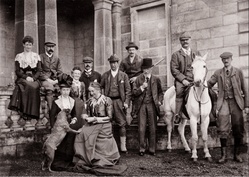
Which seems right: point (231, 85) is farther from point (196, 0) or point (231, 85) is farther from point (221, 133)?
point (196, 0)

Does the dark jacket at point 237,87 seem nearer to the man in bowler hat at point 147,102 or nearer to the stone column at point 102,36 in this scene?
the man in bowler hat at point 147,102

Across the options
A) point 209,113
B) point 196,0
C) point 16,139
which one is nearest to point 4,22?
point 16,139

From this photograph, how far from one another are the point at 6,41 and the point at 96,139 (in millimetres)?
6789

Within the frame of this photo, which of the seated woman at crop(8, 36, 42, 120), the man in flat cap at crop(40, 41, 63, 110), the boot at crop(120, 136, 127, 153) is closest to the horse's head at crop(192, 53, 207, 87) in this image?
the boot at crop(120, 136, 127, 153)

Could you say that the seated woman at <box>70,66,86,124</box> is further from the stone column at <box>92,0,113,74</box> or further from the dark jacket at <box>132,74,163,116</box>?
the stone column at <box>92,0,113,74</box>

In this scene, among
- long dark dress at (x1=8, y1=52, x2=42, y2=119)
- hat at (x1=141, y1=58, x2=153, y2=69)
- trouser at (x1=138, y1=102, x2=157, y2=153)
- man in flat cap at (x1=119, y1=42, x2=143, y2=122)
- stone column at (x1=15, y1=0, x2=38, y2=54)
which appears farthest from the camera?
stone column at (x1=15, y1=0, x2=38, y2=54)

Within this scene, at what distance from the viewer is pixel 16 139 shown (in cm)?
638

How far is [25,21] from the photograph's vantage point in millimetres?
8383

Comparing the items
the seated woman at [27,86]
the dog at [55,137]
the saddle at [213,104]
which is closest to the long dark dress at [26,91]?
the seated woman at [27,86]

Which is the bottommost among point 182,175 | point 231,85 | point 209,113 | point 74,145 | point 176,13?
point 182,175

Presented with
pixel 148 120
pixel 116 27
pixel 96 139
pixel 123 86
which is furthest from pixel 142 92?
pixel 116 27

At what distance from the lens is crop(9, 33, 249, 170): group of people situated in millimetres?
5695

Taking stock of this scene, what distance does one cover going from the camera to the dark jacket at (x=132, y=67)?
7648mm

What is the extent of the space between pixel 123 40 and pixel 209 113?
6.01 m
